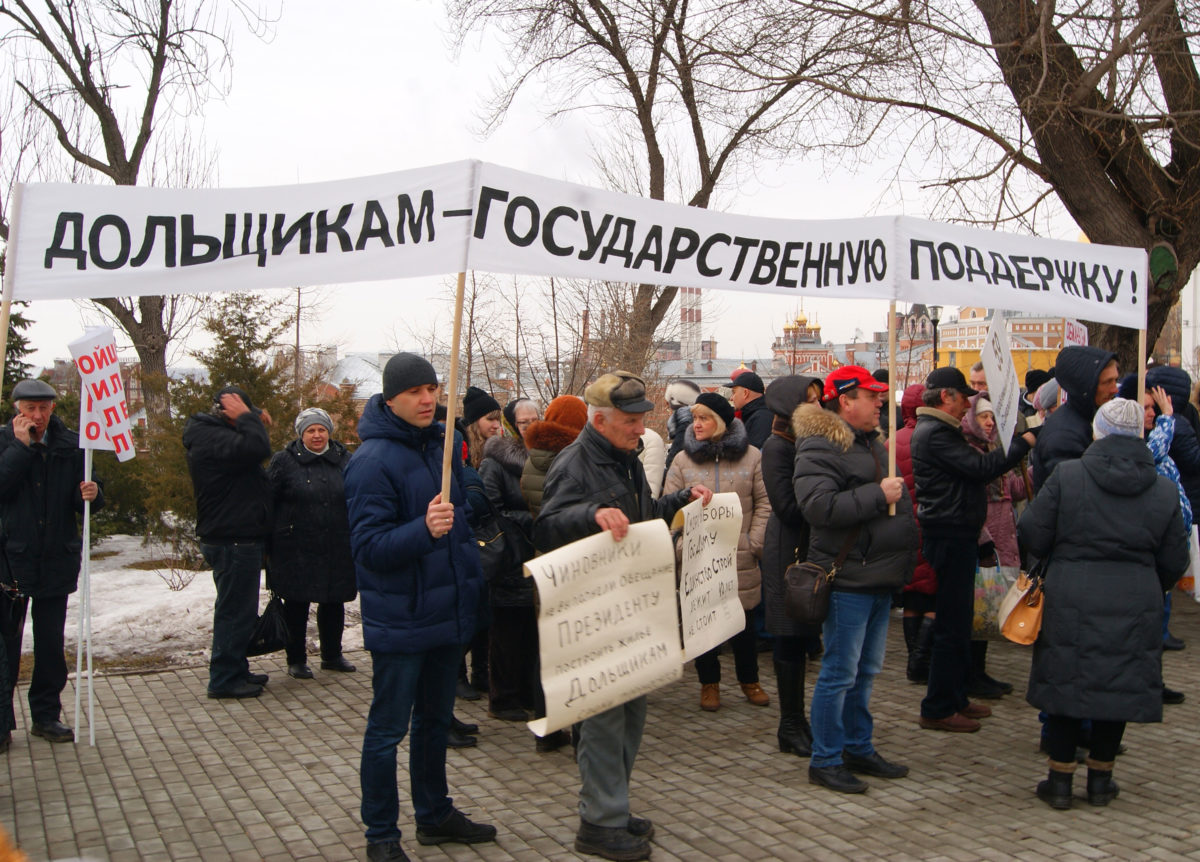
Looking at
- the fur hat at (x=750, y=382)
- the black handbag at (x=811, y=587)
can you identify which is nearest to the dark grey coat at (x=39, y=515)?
the black handbag at (x=811, y=587)

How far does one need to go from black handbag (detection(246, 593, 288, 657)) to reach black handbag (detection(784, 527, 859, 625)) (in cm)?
389

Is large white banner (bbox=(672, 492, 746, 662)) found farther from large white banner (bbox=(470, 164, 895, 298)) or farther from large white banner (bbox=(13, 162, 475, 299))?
large white banner (bbox=(13, 162, 475, 299))

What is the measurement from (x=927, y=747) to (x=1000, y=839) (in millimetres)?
1276

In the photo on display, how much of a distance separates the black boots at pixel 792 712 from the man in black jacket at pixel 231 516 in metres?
3.57

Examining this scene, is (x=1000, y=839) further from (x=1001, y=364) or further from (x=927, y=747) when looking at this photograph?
(x=1001, y=364)

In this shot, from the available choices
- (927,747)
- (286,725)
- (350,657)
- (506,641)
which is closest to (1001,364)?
(927,747)

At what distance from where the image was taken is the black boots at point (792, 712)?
5699mm

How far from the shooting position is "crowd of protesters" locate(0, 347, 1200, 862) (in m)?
4.33

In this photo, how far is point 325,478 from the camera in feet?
24.8

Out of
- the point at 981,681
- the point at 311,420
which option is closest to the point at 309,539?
the point at 311,420

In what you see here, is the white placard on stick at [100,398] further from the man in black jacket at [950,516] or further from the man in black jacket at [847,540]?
the man in black jacket at [950,516]

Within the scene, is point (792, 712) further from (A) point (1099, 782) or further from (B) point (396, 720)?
(B) point (396, 720)

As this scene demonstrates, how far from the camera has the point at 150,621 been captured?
9.08 metres

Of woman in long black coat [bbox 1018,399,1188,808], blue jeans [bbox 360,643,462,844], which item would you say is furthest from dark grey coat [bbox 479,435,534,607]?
woman in long black coat [bbox 1018,399,1188,808]
